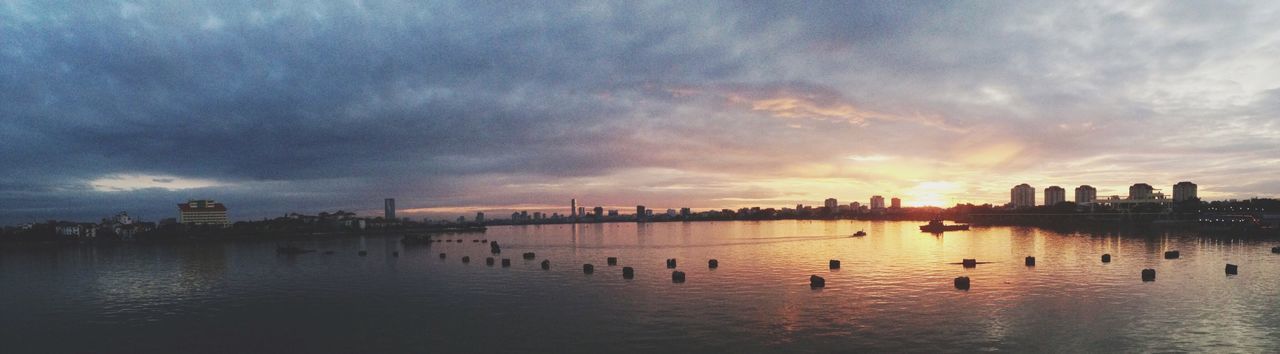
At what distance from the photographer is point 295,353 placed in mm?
23953

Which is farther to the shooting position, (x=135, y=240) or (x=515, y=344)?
(x=135, y=240)

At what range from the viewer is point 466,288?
43.3 m

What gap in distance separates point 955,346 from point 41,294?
Result: 2181 inches

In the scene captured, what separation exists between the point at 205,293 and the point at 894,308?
41843 mm

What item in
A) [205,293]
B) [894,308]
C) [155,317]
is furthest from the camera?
[205,293]

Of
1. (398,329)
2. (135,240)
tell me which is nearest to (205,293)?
(398,329)

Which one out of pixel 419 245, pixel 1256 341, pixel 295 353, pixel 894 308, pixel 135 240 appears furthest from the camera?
pixel 135 240

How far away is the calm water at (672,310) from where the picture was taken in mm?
24250

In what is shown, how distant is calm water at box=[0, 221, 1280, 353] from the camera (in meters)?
24.2

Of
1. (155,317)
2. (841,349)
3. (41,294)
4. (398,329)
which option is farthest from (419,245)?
(841,349)

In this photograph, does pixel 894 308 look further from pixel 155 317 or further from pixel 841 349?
pixel 155 317

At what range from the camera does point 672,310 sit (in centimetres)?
3152

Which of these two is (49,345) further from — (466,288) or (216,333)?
(466,288)

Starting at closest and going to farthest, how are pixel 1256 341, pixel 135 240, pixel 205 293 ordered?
pixel 1256 341
pixel 205 293
pixel 135 240
